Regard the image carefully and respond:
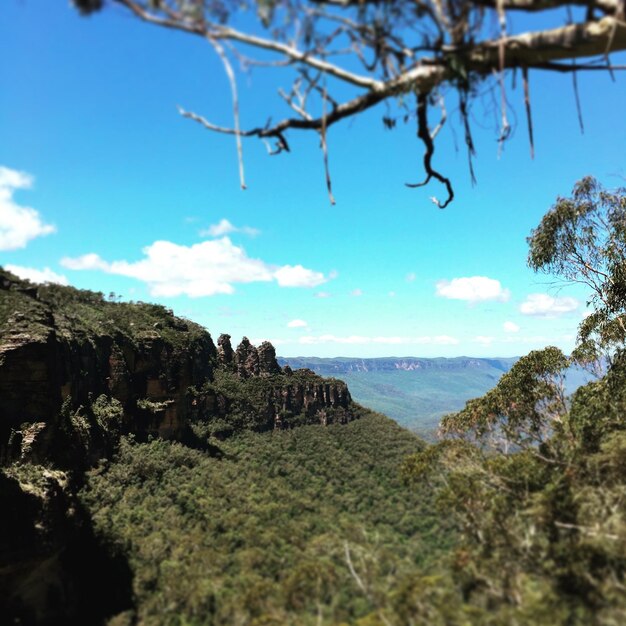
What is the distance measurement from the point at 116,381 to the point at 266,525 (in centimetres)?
2420

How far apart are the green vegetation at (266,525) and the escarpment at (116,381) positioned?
141 inches

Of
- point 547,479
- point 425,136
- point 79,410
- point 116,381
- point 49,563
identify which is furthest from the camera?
point 116,381

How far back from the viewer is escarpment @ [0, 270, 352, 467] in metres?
28.2

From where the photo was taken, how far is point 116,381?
46594mm

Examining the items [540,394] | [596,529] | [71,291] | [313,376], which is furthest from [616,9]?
[313,376]

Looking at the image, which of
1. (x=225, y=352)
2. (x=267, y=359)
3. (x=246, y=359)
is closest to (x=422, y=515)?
(x=267, y=359)

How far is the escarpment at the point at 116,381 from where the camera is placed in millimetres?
28172

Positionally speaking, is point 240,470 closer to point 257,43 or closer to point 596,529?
point 596,529

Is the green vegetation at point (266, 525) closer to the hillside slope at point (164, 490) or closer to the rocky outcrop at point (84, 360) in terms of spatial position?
the hillside slope at point (164, 490)

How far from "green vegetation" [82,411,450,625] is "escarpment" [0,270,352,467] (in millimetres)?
3594

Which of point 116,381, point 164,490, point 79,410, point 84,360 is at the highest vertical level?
point 84,360

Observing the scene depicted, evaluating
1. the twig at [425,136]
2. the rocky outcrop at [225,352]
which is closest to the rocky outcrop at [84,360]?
the rocky outcrop at [225,352]

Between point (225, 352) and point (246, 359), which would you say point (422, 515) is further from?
point (225, 352)

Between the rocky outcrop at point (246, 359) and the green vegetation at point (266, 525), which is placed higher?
the rocky outcrop at point (246, 359)
